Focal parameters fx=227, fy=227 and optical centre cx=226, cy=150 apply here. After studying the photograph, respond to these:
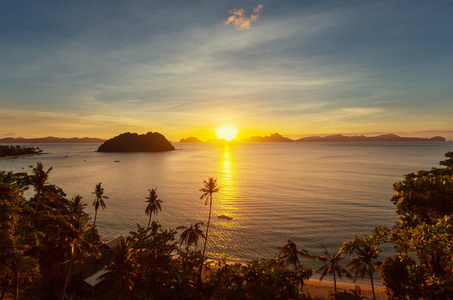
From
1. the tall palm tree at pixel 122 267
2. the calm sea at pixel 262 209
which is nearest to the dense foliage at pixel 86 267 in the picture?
the tall palm tree at pixel 122 267

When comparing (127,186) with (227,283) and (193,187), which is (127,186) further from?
(227,283)

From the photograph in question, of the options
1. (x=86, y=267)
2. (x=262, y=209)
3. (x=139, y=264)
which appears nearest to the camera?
(x=139, y=264)

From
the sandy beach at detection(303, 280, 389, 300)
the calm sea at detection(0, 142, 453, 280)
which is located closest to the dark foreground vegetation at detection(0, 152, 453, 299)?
the sandy beach at detection(303, 280, 389, 300)

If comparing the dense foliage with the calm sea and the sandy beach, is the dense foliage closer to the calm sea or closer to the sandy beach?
the sandy beach

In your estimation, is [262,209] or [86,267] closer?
[86,267]

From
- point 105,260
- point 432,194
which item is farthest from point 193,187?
point 432,194

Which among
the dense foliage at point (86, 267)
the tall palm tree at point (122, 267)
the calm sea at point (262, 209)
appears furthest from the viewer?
the calm sea at point (262, 209)

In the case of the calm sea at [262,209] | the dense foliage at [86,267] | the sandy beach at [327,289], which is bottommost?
the sandy beach at [327,289]

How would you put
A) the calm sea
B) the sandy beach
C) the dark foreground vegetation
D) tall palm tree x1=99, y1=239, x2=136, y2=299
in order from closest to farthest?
the dark foreground vegetation, tall palm tree x1=99, y1=239, x2=136, y2=299, the sandy beach, the calm sea

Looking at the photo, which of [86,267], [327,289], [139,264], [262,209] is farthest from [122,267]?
[262,209]

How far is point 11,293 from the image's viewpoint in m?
29.9

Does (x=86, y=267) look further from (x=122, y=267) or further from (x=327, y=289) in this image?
(x=327, y=289)

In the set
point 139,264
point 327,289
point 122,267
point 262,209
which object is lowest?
point 327,289

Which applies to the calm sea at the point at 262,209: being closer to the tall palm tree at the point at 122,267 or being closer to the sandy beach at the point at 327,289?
the sandy beach at the point at 327,289
